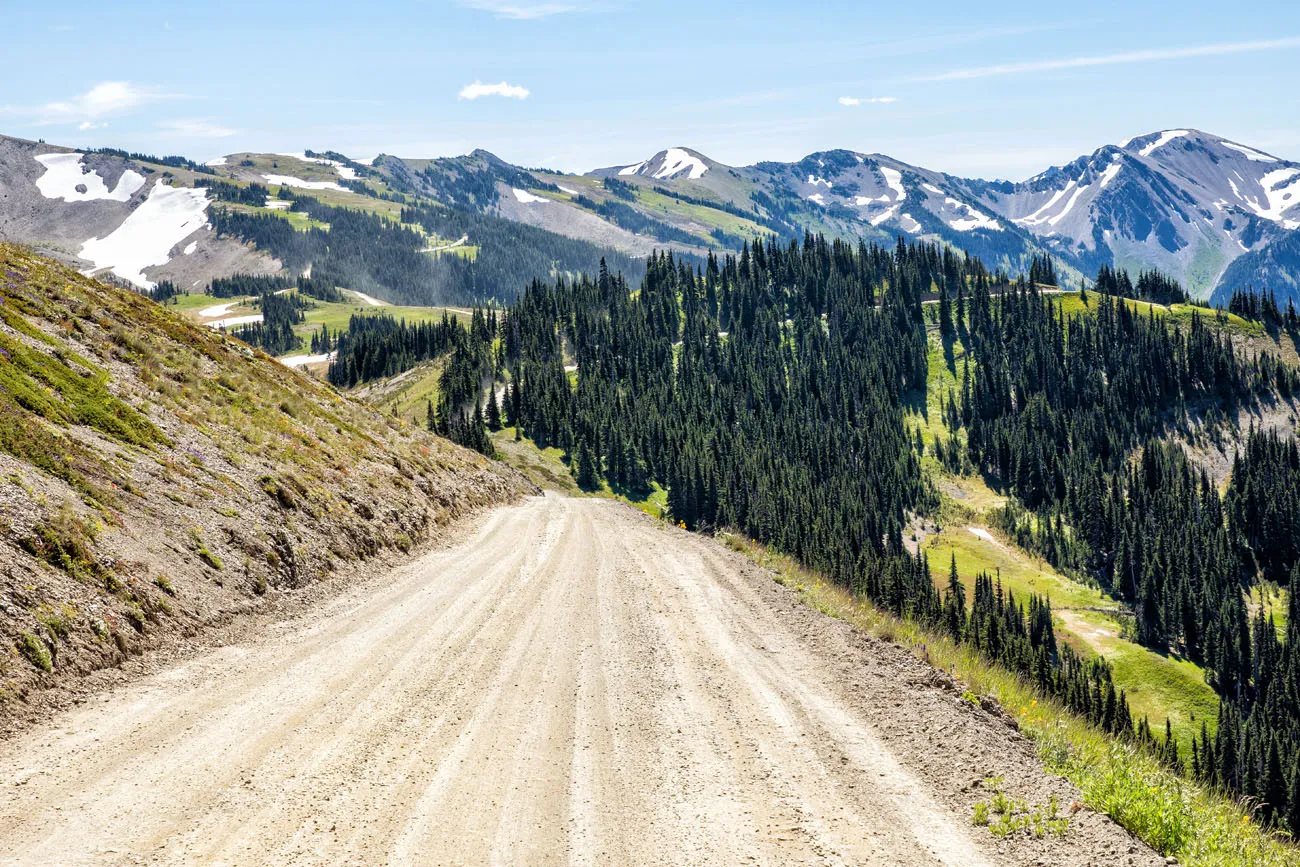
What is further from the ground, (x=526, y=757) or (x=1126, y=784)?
(x=526, y=757)

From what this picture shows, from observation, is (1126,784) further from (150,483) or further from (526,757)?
(150,483)

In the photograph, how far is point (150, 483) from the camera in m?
22.9

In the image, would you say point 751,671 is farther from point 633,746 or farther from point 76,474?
point 76,474

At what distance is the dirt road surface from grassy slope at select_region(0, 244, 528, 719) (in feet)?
6.35

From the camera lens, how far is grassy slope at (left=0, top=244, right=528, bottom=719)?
16.0 m

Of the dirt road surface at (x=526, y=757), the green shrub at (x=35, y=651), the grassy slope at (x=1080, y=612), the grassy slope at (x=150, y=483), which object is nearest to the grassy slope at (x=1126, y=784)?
the dirt road surface at (x=526, y=757)

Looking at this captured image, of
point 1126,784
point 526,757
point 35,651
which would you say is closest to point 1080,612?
point 1126,784

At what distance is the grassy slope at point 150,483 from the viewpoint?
630 inches

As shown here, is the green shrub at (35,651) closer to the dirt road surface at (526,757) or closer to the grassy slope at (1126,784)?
the dirt road surface at (526,757)

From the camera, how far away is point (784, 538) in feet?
373

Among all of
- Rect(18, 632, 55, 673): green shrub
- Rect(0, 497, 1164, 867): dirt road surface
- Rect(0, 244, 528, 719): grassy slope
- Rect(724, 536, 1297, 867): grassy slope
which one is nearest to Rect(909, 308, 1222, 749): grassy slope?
Rect(724, 536, 1297, 867): grassy slope

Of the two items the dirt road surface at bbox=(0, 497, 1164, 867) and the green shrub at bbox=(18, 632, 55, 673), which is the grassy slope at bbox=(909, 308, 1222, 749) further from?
the green shrub at bbox=(18, 632, 55, 673)

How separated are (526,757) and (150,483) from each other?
644 inches

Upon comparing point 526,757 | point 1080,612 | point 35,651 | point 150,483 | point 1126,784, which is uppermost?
point 150,483
